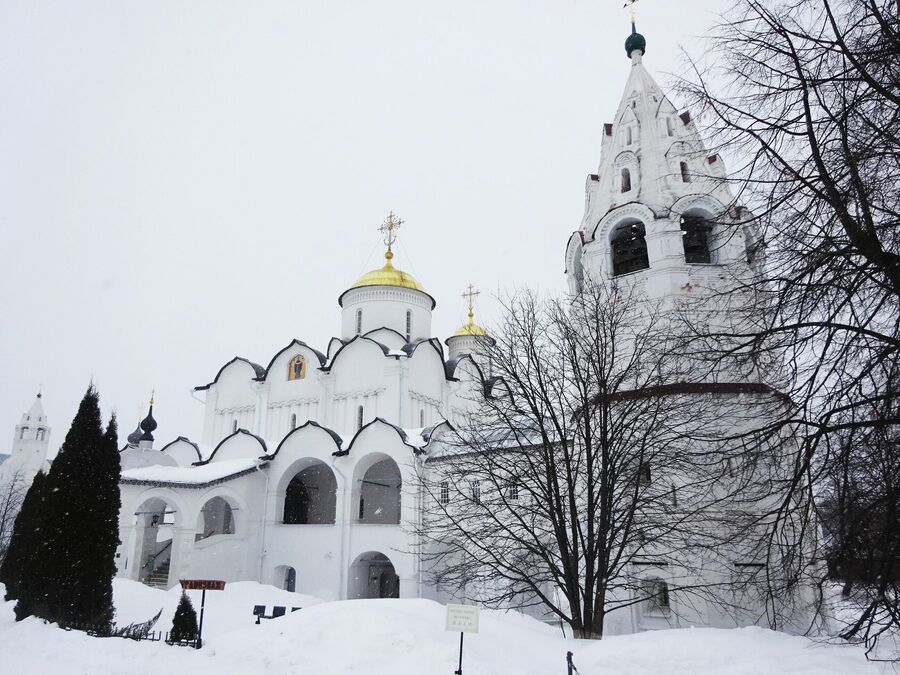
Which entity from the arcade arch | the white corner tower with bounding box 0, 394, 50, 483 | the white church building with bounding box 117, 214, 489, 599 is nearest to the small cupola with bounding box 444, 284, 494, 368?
the white church building with bounding box 117, 214, 489, 599

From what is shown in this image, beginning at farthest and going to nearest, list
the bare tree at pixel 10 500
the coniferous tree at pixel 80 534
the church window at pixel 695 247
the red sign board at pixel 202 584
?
the bare tree at pixel 10 500 → the church window at pixel 695 247 → the coniferous tree at pixel 80 534 → the red sign board at pixel 202 584

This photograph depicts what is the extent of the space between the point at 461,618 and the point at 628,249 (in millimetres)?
9519

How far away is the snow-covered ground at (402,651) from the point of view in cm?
721

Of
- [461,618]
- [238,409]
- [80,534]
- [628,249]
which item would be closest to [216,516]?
[238,409]

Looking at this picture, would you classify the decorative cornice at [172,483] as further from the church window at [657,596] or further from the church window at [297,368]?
the church window at [657,596]

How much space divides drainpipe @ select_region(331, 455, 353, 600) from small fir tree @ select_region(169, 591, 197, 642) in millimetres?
9107

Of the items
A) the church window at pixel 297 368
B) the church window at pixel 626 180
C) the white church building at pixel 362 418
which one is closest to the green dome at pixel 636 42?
the white church building at pixel 362 418

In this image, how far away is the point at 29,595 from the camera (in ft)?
38.9

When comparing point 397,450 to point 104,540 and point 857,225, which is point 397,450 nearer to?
point 104,540

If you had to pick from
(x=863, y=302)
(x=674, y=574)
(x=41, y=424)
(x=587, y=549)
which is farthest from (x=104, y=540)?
(x=41, y=424)

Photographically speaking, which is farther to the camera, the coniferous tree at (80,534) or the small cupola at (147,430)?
the small cupola at (147,430)

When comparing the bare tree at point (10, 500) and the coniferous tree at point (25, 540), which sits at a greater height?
the bare tree at point (10, 500)

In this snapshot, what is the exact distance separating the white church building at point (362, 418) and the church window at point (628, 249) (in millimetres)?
31

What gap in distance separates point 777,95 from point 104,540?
14100 millimetres
